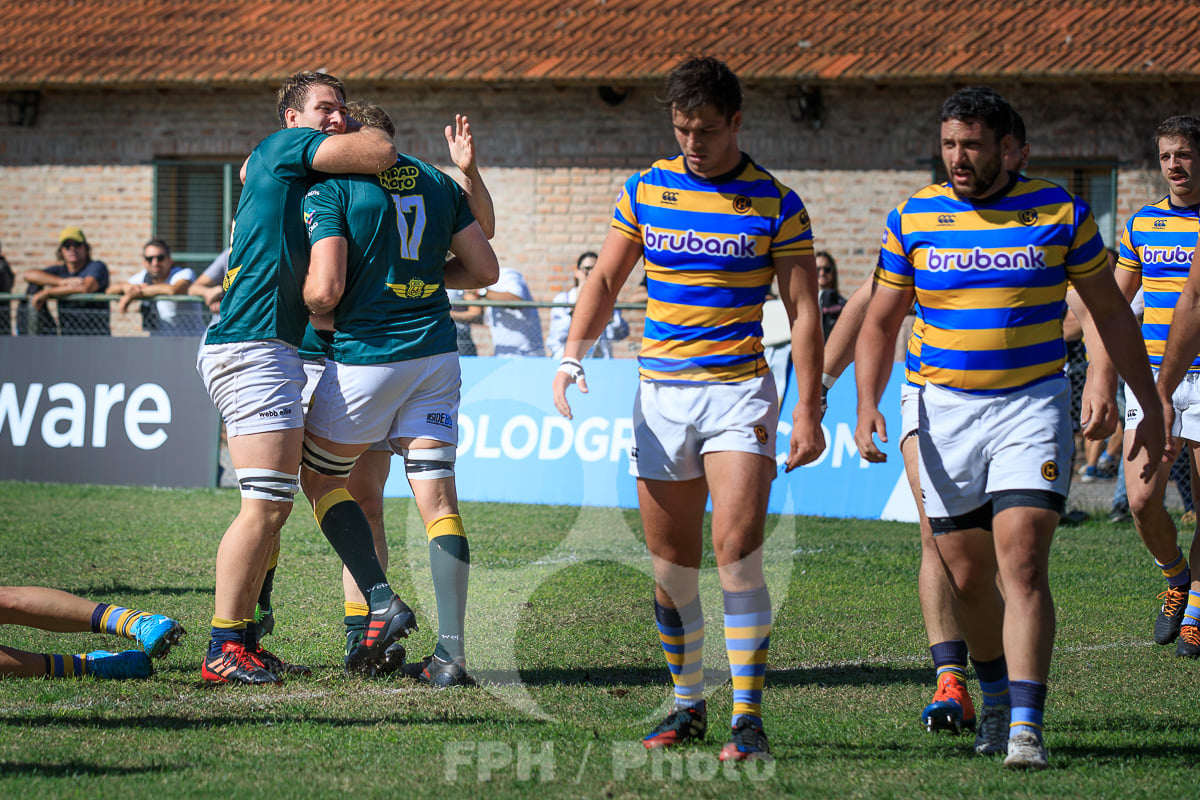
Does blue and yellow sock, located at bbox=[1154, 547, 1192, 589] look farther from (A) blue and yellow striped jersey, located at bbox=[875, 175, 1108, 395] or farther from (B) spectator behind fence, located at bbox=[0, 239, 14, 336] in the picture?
(B) spectator behind fence, located at bbox=[0, 239, 14, 336]

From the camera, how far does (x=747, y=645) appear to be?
425 centimetres

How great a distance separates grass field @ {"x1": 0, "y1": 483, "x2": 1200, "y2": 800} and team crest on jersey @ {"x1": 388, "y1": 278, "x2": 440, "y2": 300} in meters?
1.55

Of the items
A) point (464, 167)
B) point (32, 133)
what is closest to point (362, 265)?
point (464, 167)

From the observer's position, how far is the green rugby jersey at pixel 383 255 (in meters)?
5.25

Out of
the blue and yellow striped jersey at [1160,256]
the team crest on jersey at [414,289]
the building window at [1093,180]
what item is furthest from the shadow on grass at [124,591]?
the building window at [1093,180]

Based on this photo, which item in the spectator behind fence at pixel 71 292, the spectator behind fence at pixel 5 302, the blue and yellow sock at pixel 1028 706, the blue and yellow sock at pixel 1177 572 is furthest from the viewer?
the spectator behind fence at pixel 5 302

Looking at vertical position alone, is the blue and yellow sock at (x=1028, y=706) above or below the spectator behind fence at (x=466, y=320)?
below

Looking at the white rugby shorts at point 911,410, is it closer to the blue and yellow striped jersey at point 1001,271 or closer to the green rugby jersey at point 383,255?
the blue and yellow striped jersey at point 1001,271

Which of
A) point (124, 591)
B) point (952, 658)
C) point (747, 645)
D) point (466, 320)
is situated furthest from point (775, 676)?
point (466, 320)

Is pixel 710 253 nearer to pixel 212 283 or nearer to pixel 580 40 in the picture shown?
pixel 212 283

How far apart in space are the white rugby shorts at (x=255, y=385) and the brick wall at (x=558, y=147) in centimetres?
1146

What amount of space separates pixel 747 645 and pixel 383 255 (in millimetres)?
2175

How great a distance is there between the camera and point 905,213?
4.38 meters

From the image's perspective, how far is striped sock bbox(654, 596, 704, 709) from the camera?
4.46 m
